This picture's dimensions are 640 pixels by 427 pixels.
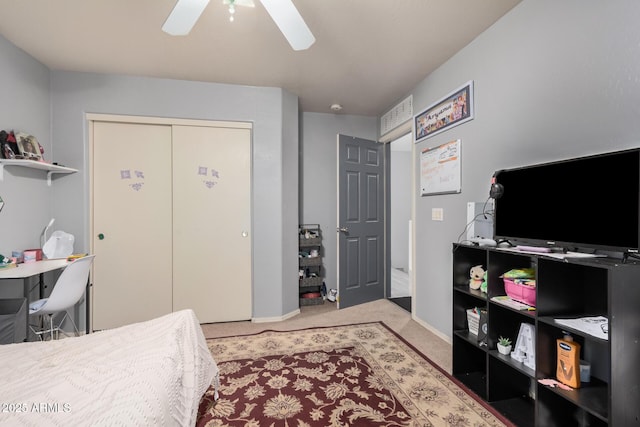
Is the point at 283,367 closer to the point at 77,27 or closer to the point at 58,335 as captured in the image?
the point at 58,335

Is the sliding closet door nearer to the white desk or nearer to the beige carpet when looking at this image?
the beige carpet

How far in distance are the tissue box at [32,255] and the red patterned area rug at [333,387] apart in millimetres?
1605

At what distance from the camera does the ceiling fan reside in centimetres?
148

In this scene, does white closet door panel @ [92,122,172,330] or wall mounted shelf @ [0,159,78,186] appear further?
white closet door panel @ [92,122,172,330]

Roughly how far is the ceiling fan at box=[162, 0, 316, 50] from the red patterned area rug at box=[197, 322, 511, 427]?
7.06 ft

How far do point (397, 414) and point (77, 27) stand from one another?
3346 millimetres

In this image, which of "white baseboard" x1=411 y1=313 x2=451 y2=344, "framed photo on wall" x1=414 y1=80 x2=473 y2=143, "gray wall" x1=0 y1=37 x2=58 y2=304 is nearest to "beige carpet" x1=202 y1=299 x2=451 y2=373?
"white baseboard" x1=411 y1=313 x2=451 y2=344

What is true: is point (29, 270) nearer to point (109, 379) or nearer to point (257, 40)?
point (109, 379)

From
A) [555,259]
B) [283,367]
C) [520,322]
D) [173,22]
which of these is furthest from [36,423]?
[520,322]

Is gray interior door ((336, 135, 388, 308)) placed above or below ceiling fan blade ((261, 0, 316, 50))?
below

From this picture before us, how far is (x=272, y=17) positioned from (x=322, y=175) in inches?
99.5

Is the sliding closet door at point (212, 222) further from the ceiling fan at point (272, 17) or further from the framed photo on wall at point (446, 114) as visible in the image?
the framed photo on wall at point (446, 114)

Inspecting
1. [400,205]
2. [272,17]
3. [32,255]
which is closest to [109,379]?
[272,17]

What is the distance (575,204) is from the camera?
4.70ft
